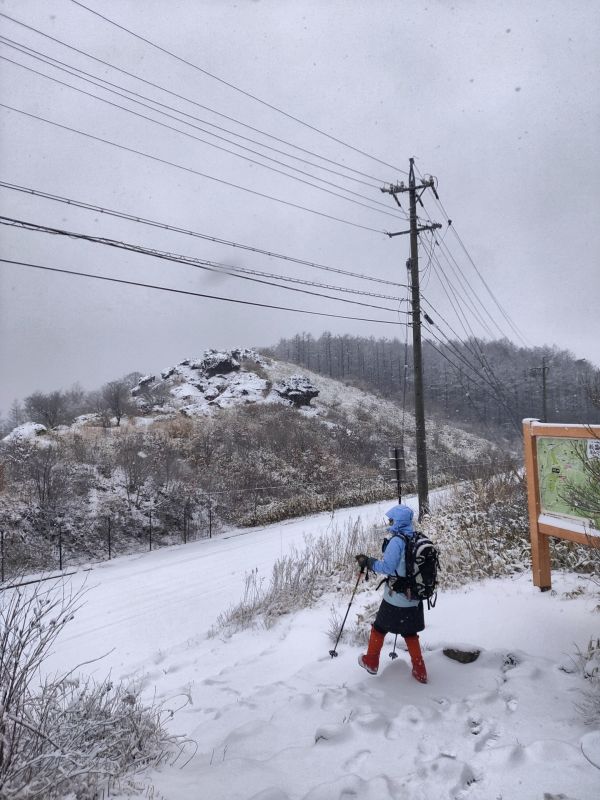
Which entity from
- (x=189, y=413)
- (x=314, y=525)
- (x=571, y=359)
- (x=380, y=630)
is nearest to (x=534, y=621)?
(x=380, y=630)

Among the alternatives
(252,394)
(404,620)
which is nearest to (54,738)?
(404,620)

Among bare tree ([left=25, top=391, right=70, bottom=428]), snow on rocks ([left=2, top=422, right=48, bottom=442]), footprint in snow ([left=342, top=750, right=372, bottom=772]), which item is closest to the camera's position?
footprint in snow ([left=342, top=750, right=372, bottom=772])

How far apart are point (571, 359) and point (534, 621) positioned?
10063 centimetres

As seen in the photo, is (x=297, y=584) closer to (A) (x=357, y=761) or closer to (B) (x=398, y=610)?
(B) (x=398, y=610)

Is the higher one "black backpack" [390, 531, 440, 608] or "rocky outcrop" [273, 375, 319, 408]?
→ "rocky outcrop" [273, 375, 319, 408]

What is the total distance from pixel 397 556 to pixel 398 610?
1.76 ft

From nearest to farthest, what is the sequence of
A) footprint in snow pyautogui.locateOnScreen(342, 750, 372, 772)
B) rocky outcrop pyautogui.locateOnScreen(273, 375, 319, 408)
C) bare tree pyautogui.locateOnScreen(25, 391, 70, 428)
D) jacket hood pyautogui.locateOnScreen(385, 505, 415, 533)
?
footprint in snow pyautogui.locateOnScreen(342, 750, 372, 772), jacket hood pyautogui.locateOnScreen(385, 505, 415, 533), bare tree pyautogui.locateOnScreen(25, 391, 70, 428), rocky outcrop pyautogui.locateOnScreen(273, 375, 319, 408)

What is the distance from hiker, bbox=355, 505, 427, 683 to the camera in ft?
14.6

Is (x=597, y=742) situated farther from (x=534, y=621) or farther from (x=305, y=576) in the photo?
(x=305, y=576)

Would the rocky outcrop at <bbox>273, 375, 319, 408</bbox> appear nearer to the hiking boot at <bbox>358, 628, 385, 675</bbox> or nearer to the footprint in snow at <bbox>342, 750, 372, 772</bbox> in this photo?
the hiking boot at <bbox>358, 628, 385, 675</bbox>

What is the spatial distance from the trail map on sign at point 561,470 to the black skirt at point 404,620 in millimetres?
2068

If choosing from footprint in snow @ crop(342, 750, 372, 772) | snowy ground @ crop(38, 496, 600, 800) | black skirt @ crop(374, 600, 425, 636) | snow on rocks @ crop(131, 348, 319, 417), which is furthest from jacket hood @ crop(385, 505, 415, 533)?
snow on rocks @ crop(131, 348, 319, 417)

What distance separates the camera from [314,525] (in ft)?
56.0

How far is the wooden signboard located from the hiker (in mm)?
1811
